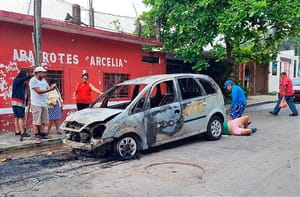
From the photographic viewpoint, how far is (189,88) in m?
7.79

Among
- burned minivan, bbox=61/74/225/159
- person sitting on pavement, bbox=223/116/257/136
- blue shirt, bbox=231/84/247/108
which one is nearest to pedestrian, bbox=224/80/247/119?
blue shirt, bbox=231/84/247/108

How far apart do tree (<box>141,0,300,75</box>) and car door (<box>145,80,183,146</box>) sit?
16.4 feet

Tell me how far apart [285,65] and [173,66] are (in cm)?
1966

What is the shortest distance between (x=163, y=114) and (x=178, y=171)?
1.72 m

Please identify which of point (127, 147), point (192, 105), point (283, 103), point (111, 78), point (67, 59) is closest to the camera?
point (127, 147)

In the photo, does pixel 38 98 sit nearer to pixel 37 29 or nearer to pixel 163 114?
pixel 37 29

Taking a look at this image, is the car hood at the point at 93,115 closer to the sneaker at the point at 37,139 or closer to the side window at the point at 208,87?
the sneaker at the point at 37,139

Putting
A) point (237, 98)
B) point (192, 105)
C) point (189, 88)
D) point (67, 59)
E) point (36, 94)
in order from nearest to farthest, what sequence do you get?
point (192, 105)
point (36, 94)
point (189, 88)
point (237, 98)
point (67, 59)

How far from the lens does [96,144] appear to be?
19.9 feet

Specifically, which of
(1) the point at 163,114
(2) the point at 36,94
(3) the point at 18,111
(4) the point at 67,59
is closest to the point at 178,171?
(1) the point at 163,114

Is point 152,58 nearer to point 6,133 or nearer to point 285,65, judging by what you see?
point 6,133

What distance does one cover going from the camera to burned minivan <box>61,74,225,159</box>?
623 centimetres

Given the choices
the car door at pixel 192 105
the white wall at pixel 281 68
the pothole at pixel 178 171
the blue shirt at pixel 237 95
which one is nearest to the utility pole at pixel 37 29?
the car door at pixel 192 105

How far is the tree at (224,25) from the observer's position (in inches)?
444
